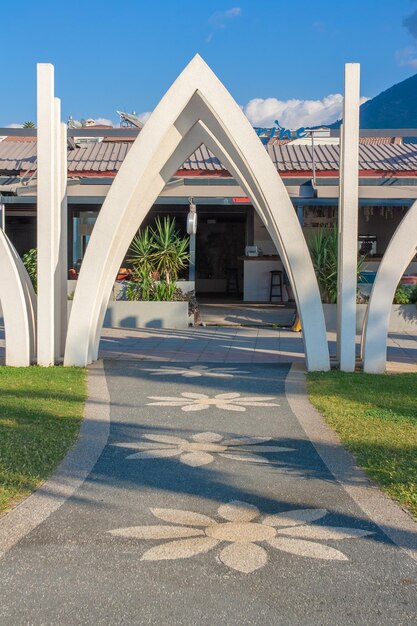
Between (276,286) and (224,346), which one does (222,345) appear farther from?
(276,286)

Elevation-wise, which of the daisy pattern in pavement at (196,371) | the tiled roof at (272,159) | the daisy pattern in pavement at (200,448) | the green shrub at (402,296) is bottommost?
the daisy pattern in pavement at (200,448)

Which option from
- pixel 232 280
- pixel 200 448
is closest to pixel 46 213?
pixel 200 448

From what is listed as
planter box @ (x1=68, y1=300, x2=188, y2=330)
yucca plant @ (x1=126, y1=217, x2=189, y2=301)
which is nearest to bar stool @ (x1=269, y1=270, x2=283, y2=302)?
yucca plant @ (x1=126, y1=217, x2=189, y2=301)

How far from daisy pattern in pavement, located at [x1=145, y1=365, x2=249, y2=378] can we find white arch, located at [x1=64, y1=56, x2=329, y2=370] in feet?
3.28

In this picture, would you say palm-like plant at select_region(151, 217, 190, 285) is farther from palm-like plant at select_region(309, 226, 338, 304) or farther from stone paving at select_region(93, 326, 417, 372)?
palm-like plant at select_region(309, 226, 338, 304)

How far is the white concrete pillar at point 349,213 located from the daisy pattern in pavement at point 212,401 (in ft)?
6.62

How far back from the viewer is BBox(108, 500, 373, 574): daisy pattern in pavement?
396 cm

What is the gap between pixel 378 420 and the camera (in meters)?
7.13

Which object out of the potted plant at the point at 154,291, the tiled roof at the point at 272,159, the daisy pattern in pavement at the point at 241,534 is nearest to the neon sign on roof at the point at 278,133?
the tiled roof at the point at 272,159

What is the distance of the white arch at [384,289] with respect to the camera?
9.73m

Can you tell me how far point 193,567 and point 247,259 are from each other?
17.5 metres

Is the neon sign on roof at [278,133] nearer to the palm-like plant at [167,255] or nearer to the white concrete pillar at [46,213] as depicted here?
the palm-like plant at [167,255]

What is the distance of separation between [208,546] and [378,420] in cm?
344

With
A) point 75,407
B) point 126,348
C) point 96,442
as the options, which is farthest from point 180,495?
point 126,348
